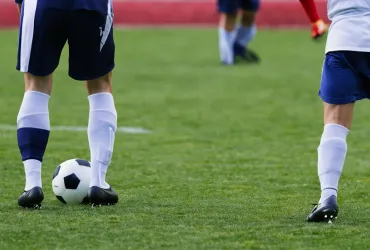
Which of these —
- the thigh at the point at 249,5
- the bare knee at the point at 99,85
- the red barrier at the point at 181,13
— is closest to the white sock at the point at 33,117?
the bare knee at the point at 99,85

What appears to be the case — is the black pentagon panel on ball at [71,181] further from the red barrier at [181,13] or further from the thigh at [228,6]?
the red barrier at [181,13]

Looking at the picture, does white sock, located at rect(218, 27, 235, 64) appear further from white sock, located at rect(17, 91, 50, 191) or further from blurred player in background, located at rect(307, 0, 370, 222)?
blurred player in background, located at rect(307, 0, 370, 222)

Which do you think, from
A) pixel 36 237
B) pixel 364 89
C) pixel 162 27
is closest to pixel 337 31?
pixel 364 89

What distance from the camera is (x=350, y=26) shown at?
4992 millimetres

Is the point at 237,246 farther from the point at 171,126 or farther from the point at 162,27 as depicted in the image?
the point at 162,27

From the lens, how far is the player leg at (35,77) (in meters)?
5.21

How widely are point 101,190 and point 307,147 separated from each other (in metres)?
2.82

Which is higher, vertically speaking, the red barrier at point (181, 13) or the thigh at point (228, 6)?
the thigh at point (228, 6)

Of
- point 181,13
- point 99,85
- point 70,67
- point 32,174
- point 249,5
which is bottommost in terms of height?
point 181,13

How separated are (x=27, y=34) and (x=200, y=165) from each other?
6.85 feet

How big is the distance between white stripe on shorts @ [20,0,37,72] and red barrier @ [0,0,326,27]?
56.0 ft

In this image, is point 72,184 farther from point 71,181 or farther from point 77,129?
point 77,129

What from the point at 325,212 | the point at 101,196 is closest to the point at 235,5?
the point at 101,196

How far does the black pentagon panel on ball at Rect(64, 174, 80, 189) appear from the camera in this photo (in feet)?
17.9
